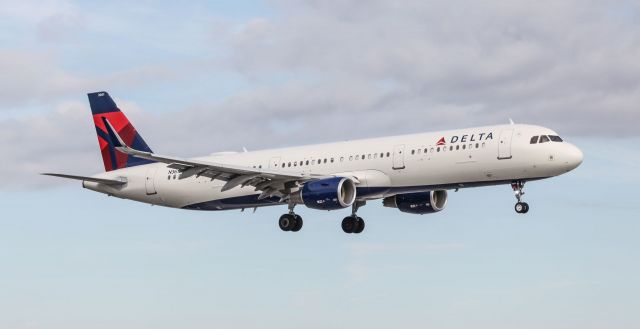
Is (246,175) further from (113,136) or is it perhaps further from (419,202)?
(113,136)

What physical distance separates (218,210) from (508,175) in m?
17.8

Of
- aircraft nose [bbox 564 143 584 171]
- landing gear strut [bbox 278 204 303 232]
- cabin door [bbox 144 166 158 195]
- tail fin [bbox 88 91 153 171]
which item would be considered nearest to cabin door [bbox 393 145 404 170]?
landing gear strut [bbox 278 204 303 232]

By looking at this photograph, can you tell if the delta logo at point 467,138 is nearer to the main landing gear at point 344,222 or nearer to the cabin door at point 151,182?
the main landing gear at point 344,222

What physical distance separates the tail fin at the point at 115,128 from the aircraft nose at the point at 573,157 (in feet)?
81.0

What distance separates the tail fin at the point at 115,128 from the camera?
62.9 m

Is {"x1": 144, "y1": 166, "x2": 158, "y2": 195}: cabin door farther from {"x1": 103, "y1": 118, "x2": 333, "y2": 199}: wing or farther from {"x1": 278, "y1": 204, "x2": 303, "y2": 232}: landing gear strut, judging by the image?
{"x1": 278, "y1": 204, "x2": 303, "y2": 232}: landing gear strut

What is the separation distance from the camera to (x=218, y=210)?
6047 centimetres

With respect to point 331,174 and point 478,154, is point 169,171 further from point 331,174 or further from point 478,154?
point 478,154

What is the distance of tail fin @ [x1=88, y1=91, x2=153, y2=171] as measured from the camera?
62.9 metres

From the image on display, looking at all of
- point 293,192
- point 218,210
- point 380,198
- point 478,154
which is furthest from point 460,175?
point 218,210

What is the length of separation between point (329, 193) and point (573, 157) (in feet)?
38.3

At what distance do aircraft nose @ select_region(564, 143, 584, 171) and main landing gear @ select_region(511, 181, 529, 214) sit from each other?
2.47m

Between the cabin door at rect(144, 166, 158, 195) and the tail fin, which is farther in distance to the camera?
the tail fin

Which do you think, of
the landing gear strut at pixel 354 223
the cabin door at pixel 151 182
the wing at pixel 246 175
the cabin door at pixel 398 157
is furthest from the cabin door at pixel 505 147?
the cabin door at pixel 151 182
